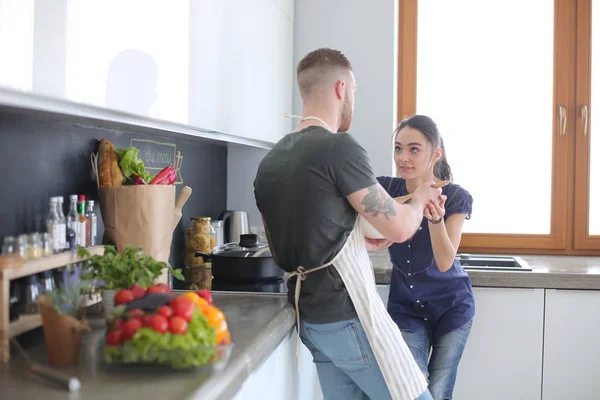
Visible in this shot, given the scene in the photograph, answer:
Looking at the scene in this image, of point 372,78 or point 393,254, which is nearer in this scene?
point 393,254

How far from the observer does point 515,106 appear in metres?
3.32

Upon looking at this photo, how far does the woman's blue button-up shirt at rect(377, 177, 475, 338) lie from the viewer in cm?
231

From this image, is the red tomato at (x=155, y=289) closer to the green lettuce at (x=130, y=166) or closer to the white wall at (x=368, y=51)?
the green lettuce at (x=130, y=166)

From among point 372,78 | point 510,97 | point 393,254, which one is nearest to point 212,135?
point 393,254

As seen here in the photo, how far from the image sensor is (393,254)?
2.40 m

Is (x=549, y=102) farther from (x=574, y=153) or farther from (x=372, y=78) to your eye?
(x=372, y=78)

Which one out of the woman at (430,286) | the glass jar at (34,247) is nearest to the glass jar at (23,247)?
the glass jar at (34,247)

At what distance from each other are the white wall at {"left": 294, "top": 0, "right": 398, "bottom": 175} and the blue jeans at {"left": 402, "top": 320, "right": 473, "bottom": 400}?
108cm

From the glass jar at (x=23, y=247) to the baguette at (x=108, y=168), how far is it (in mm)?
472

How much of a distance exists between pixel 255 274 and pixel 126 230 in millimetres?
575

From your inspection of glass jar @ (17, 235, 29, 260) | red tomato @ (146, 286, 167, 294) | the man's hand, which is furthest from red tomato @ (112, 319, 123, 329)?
the man's hand

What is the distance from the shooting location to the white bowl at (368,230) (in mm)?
1787

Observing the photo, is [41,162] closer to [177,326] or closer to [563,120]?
[177,326]

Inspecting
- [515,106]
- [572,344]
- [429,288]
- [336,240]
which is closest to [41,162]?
[336,240]
